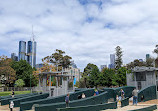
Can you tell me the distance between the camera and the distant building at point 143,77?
923 inches

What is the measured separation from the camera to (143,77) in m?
24.6

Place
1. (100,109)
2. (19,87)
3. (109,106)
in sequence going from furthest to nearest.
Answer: (19,87) < (109,106) < (100,109)

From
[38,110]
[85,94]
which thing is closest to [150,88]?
[85,94]

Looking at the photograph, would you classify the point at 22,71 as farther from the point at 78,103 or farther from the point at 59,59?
the point at 78,103

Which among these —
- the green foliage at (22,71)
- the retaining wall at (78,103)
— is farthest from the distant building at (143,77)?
the green foliage at (22,71)

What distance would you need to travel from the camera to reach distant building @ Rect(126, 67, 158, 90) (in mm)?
23438

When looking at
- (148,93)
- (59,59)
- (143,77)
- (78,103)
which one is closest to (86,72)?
(59,59)

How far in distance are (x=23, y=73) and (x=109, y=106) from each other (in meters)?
53.6

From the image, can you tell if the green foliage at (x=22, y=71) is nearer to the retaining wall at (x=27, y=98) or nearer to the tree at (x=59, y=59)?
the tree at (x=59, y=59)

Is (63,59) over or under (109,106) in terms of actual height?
over

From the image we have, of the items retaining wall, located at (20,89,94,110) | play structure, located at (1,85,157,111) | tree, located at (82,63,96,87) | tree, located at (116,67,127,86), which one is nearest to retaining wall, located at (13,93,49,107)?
play structure, located at (1,85,157,111)

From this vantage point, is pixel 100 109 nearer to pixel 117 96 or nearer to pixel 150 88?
pixel 117 96

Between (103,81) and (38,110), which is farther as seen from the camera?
(103,81)

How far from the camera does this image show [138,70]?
80.7 ft
